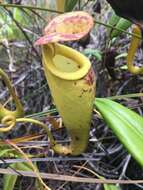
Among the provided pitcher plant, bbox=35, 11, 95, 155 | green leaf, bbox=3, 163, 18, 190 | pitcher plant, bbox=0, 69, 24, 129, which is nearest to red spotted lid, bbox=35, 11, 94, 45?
pitcher plant, bbox=35, 11, 95, 155

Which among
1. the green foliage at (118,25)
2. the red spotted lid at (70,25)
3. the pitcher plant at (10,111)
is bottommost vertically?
the green foliage at (118,25)

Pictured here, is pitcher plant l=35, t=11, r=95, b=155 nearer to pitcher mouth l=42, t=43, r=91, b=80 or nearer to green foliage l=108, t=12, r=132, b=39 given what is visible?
pitcher mouth l=42, t=43, r=91, b=80

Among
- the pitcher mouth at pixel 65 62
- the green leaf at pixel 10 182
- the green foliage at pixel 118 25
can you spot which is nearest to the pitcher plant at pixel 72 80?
the pitcher mouth at pixel 65 62

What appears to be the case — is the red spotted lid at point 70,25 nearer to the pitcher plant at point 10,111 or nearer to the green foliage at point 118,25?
the pitcher plant at point 10,111

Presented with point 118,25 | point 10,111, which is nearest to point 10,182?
point 10,111

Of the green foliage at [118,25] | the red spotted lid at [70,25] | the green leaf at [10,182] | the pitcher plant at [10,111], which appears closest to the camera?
the red spotted lid at [70,25]
